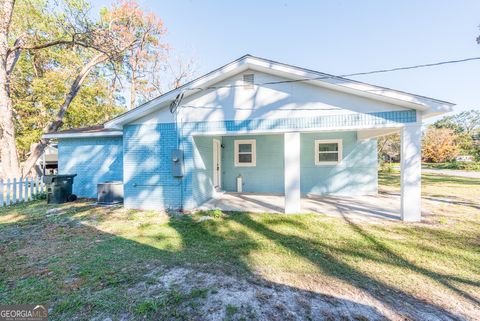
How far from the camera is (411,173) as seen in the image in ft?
18.1

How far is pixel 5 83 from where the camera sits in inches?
361

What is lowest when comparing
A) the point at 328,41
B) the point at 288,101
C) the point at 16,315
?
the point at 16,315

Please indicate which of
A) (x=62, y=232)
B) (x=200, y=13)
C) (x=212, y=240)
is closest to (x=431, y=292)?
(x=212, y=240)

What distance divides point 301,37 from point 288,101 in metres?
5.56

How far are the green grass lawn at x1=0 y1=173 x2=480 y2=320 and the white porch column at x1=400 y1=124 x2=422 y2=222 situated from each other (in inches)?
16.3

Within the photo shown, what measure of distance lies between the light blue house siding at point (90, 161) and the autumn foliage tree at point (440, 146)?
1772 inches

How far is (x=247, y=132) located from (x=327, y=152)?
4.86 metres

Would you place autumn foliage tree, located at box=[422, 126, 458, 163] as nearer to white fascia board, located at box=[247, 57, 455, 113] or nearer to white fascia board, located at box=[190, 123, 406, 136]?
white fascia board, located at box=[190, 123, 406, 136]

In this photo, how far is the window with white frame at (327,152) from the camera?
9416 mm

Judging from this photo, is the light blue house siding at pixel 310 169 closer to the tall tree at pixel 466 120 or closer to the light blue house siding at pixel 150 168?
the light blue house siding at pixel 150 168

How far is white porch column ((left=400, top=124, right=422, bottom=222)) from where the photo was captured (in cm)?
548

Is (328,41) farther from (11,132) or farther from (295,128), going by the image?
(11,132)

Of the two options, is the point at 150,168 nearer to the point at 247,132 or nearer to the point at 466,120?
the point at 247,132

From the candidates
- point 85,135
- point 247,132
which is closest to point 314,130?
point 247,132
